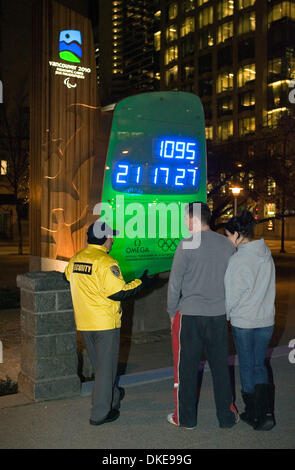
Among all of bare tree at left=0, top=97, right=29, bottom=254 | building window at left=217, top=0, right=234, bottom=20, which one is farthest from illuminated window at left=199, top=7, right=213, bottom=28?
bare tree at left=0, top=97, right=29, bottom=254

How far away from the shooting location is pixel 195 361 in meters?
4.75

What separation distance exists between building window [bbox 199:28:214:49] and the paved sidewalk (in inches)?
3045

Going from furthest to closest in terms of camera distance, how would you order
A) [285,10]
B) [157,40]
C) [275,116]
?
1. [157,40]
2. [285,10]
3. [275,116]

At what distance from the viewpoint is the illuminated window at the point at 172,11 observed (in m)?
84.4

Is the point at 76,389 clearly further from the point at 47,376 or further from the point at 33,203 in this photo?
the point at 33,203

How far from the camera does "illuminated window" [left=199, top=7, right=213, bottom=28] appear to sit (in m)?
76.8

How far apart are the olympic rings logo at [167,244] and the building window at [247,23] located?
67128 mm

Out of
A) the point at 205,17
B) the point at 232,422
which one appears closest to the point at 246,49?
the point at 205,17

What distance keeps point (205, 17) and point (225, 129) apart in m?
17.6

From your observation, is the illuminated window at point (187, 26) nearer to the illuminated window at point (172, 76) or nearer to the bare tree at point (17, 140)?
the illuminated window at point (172, 76)

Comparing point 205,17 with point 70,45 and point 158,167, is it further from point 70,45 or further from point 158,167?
point 158,167

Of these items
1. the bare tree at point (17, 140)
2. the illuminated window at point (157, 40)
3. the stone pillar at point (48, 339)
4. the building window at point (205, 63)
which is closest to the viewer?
the stone pillar at point (48, 339)

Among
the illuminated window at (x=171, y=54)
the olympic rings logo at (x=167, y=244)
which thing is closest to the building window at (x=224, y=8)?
the illuminated window at (x=171, y=54)

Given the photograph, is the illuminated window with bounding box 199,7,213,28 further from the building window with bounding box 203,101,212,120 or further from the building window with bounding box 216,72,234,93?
the building window with bounding box 203,101,212,120
